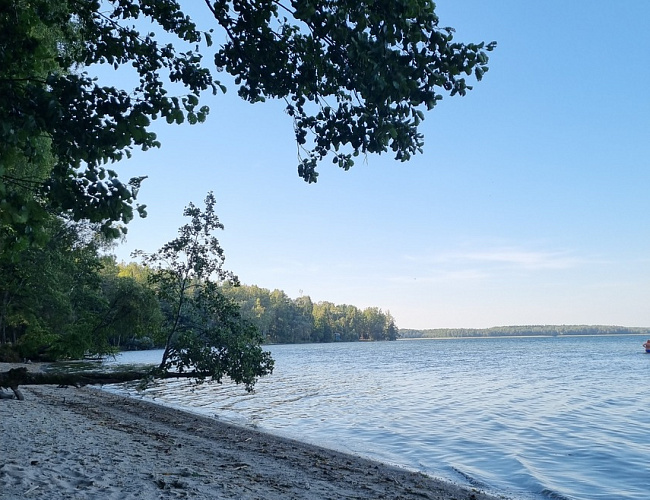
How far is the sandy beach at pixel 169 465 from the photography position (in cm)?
674

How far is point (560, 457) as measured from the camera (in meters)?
14.0

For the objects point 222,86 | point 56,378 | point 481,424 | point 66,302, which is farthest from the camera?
point 66,302

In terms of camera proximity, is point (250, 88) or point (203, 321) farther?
point (203, 321)

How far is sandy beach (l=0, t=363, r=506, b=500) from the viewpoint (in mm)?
6742

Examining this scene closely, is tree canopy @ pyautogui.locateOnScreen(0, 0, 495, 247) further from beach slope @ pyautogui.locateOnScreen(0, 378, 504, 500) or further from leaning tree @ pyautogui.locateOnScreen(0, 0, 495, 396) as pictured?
Result: beach slope @ pyautogui.locateOnScreen(0, 378, 504, 500)

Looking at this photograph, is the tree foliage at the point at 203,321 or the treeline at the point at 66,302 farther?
the treeline at the point at 66,302

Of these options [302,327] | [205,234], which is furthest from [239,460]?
[302,327]

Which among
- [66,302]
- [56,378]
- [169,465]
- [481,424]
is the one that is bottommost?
[481,424]

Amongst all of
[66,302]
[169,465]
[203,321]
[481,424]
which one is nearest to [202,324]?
[203,321]

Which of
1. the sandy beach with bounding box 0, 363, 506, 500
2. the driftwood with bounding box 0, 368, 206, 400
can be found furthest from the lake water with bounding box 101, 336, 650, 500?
the driftwood with bounding box 0, 368, 206, 400

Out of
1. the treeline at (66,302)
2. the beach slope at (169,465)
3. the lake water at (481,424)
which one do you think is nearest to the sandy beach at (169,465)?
the beach slope at (169,465)

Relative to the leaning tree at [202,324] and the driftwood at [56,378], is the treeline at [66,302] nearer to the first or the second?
the leaning tree at [202,324]

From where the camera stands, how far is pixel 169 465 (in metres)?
8.69

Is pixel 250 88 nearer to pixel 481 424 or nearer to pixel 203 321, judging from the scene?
pixel 203 321
